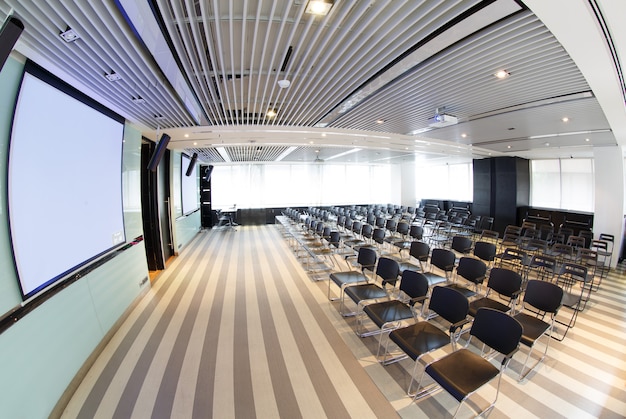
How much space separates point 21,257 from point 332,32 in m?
3.49

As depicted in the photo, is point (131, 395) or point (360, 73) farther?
point (360, 73)

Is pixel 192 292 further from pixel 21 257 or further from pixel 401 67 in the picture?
pixel 401 67

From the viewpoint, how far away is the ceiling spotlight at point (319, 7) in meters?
1.91

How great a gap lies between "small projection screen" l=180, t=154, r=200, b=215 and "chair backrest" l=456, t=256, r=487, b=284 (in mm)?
8931

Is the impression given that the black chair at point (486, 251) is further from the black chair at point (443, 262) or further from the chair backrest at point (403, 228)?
the chair backrest at point (403, 228)

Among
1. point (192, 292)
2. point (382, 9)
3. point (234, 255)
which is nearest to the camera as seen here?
point (382, 9)

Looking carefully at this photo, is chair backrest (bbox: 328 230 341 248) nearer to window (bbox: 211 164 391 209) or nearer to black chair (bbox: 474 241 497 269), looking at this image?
black chair (bbox: 474 241 497 269)

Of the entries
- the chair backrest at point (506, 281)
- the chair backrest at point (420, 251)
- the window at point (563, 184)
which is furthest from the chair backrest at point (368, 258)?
the window at point (563, 184)

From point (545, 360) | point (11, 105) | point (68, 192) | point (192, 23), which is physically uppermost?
point (192, 23)

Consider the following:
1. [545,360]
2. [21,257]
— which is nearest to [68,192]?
[21,257]

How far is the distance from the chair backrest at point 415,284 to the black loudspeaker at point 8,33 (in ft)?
13.8

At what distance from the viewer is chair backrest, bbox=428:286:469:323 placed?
281 cm

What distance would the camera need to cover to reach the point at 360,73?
3.15 m

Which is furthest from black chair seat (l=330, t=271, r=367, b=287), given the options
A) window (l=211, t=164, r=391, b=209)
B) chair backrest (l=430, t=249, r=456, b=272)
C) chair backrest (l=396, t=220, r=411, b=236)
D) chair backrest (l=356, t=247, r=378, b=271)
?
window (l=211, t=164, r=391, b=209)
